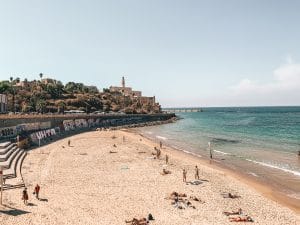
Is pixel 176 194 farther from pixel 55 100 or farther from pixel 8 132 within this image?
pixel 55 100

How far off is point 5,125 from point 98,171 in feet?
68.2

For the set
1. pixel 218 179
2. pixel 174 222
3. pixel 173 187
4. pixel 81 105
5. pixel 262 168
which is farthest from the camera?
pixel 81 105

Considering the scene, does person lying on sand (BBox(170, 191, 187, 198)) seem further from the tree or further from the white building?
the tree

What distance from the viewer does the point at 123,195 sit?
27.1 m

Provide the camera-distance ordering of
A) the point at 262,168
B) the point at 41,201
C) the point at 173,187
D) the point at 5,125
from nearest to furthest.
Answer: the point at 41,201 → the point at 173,187 → the point at 262,168 → the point at 5,125

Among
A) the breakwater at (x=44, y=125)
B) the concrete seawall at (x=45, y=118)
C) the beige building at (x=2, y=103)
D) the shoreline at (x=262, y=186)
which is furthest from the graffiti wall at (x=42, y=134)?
the shoreline at (x=262, y=186)

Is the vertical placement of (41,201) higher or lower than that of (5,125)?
lower

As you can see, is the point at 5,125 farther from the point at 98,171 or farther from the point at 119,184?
the point at 119,184

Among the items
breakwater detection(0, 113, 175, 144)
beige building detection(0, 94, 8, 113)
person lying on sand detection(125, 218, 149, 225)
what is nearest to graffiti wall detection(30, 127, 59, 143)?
breakwater detection(0, 113, 175, 144)

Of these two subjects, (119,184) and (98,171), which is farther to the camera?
(98,171)

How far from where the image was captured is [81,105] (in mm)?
144875

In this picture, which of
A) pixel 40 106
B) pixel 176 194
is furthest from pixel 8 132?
pixel 40 106

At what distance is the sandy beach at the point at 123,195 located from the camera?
21.9 meters

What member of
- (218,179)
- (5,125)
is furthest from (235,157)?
(5,125)
